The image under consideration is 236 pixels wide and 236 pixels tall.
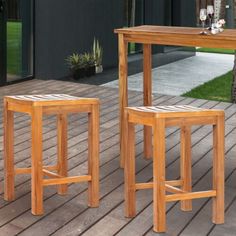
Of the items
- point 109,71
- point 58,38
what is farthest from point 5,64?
point 109,71

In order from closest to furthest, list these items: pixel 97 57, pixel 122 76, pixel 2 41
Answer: pixel 122 76 < pixel 2 41 < pixel 97 57

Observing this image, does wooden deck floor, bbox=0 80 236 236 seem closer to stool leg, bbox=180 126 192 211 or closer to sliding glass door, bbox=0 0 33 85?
stool leg, bbox=180 126 192 211

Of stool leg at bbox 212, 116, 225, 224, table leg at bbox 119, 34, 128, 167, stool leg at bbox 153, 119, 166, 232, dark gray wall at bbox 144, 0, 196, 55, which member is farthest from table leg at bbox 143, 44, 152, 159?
dark gray wall at bbox 144, 0, 196, 55

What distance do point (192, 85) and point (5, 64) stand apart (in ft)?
9.19

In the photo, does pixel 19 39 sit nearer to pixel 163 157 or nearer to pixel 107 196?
pixel 107 196

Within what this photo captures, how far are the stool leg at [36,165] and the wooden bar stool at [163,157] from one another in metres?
0.51

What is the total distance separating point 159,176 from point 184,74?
7.42 meters

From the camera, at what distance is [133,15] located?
39.9 feet

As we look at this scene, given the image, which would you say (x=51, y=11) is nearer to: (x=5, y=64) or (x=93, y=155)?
(x=5, y=64)

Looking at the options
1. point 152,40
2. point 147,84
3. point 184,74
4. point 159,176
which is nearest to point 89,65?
point 184,74

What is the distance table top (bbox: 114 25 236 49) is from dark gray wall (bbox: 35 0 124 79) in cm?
493

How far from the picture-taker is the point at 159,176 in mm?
3342

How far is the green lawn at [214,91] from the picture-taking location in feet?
27.2

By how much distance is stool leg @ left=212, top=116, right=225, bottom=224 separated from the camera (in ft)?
11.5
